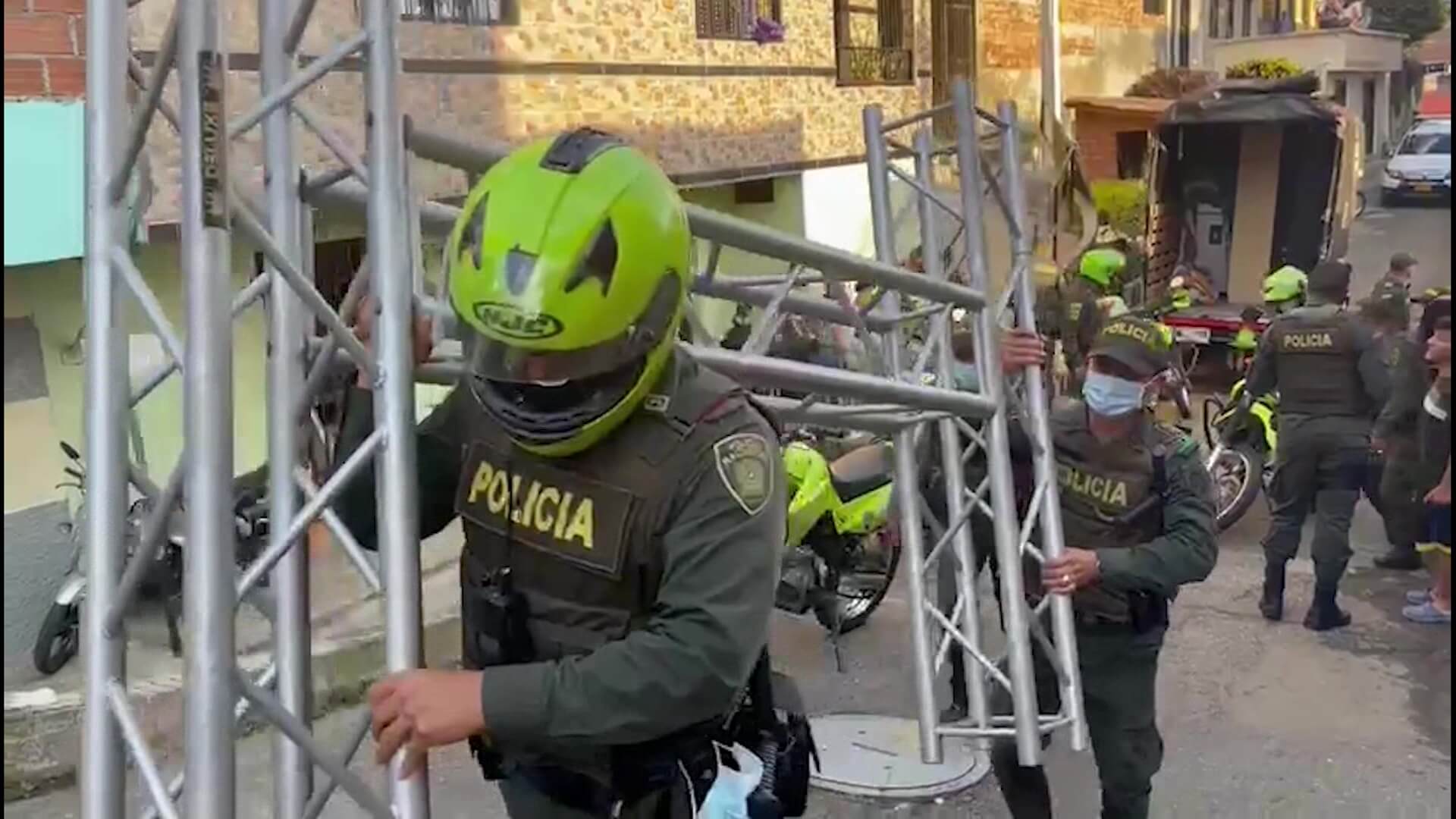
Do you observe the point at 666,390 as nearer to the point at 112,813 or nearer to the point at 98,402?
the point at 98,402

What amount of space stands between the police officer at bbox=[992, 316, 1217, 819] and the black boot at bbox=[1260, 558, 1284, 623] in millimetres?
3515

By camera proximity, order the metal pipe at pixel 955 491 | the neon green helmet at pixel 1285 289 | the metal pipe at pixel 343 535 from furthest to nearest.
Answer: the neon green helmet at pixel 1285 289, the metal pipe at pixel 955 491, the metal pipe at pixel 343 535

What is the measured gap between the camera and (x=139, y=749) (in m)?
2.29

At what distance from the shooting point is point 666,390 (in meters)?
2.20

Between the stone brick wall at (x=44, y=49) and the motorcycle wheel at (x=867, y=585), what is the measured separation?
4156mm

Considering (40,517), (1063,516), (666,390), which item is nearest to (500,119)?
(40,517)

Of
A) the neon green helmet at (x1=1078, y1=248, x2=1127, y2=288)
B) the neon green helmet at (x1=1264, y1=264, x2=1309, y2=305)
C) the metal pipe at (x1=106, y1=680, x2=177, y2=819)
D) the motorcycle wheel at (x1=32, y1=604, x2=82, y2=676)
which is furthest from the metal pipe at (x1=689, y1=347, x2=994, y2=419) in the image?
the neon green helmet at (x1=1078, y1=248, x2=1127, y2=288)

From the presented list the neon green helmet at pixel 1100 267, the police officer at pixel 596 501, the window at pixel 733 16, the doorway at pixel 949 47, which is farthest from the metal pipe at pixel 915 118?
the doorway at pixel 949 47

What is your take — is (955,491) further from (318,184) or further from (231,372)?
(231,372)

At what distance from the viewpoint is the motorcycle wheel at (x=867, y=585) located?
755cm

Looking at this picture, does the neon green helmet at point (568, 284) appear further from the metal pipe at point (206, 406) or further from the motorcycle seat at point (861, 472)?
the motorcycle seat at point (861, 472)

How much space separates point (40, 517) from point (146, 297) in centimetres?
442

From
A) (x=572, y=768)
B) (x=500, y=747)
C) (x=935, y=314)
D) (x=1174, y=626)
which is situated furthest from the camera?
(x=1174, y=626)

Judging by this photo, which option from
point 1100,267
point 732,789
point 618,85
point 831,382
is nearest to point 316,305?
point 732,789
